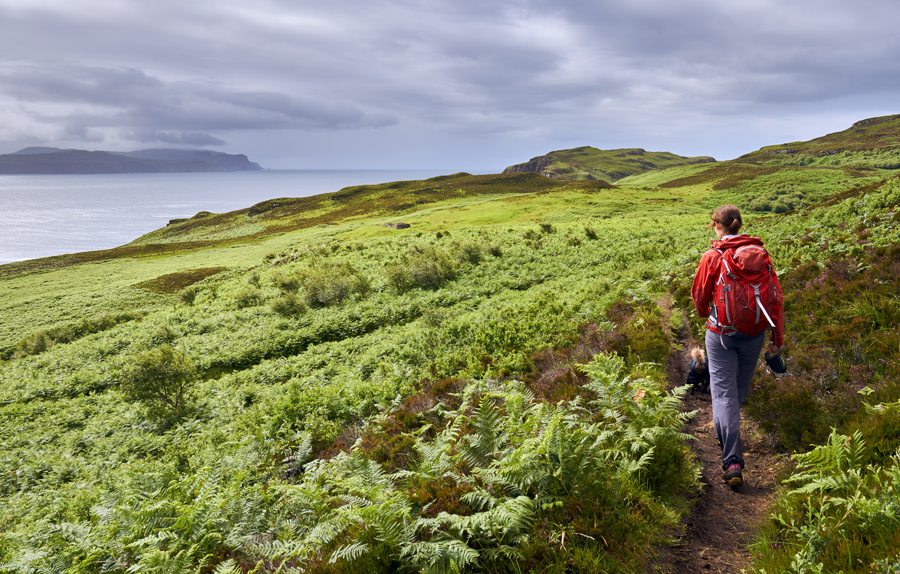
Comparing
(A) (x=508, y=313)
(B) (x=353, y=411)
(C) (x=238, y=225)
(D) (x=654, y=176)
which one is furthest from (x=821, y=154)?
(C) (x=238, y=225)

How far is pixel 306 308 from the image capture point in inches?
918

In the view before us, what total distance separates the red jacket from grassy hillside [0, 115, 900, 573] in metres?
1.25

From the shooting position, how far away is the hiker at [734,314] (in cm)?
485

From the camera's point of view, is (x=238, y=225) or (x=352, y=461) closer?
(x=352, y=461)

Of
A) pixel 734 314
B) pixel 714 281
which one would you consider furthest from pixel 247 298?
pixel 734 314

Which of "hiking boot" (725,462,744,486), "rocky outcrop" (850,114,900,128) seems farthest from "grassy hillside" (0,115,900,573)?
"rocky outcrop" (850,114,900,128)

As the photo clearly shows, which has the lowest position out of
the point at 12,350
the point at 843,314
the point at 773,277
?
the point at 12,350

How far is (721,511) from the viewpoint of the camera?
4566 millimetres

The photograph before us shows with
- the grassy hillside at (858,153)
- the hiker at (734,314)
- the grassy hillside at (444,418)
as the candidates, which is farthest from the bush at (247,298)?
the grassy hillside at (858,153)

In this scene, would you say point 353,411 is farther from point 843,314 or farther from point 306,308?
point 306,308

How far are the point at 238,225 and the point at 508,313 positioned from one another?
10603 centimetres

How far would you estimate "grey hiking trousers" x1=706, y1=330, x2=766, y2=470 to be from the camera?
16.5 feet

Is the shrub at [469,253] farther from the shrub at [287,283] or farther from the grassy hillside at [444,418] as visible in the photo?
the shrub at [287,283]

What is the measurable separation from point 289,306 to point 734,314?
22432mm
